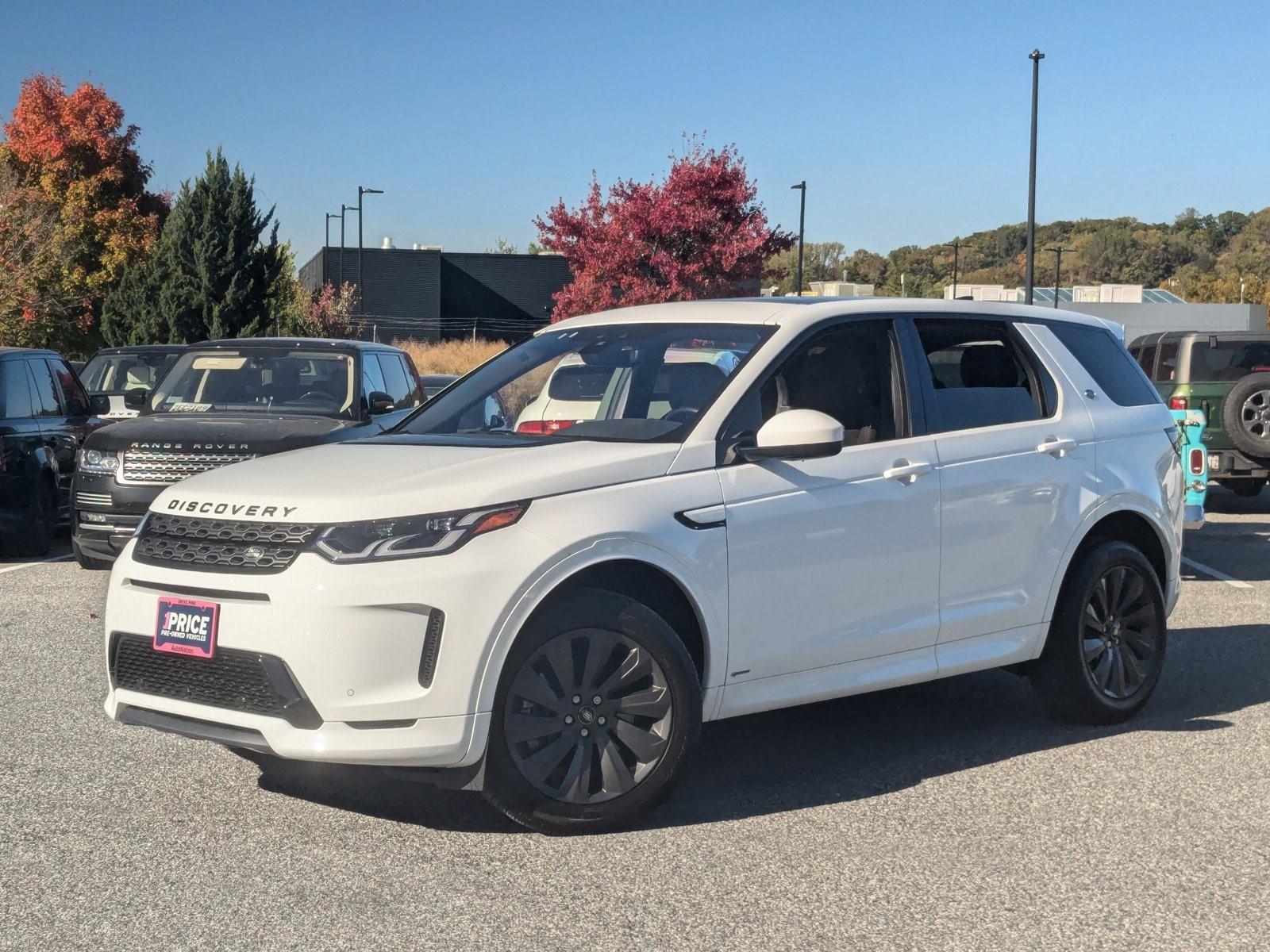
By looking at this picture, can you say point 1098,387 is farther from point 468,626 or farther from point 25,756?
point 25,756

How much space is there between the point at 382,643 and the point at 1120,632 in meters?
3.77

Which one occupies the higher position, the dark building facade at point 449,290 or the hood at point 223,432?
the dark building facade at point 449,290

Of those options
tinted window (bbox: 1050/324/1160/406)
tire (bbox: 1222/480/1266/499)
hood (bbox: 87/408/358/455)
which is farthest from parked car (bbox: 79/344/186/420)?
tinted window (bbox: 1050/324/1160/406)

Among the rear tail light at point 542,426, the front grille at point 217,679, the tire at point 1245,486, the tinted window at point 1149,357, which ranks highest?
the tinted window at point 1149,357

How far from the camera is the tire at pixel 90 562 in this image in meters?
11.6

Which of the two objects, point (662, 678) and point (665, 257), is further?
point (665, 257)

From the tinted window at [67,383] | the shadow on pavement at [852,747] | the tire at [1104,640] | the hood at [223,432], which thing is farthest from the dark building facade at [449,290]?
the tire at [1104,640]

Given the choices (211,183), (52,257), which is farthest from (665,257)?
(52,257)

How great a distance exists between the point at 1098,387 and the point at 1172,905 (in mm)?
3142

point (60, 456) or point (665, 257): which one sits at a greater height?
point (665, 257)

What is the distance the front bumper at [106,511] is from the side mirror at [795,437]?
21.2ft

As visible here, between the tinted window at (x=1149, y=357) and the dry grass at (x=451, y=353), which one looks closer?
the tinted window at (x=1149, y=357)

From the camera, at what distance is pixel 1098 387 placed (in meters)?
7.23

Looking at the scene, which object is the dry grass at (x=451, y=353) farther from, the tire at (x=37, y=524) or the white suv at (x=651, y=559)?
the white suv at (x=651, y=559)
